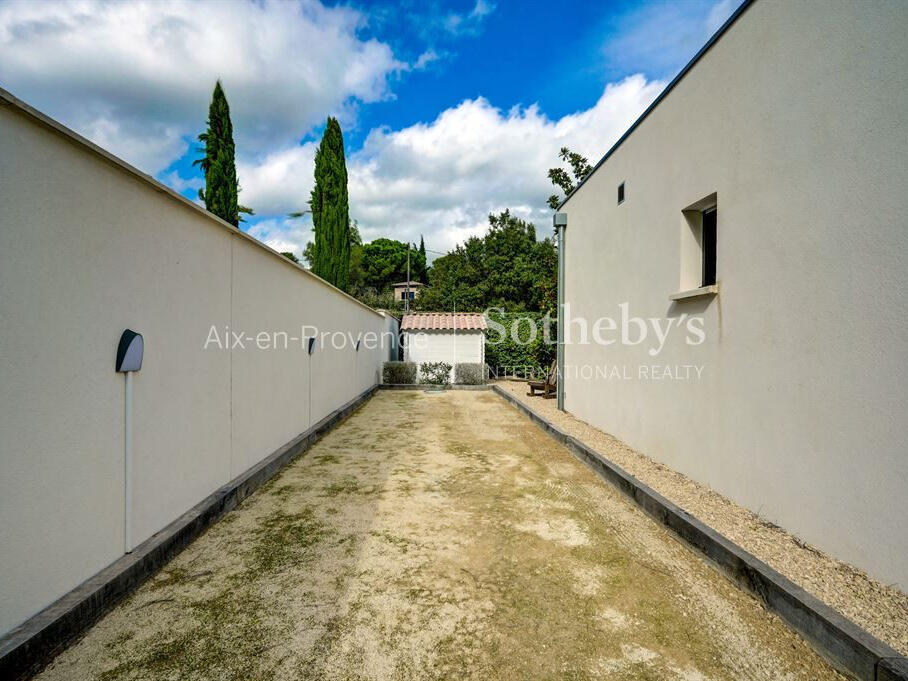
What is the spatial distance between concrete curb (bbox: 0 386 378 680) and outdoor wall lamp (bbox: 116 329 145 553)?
0.55ft

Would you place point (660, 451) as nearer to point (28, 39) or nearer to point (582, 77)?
point (28, 39)

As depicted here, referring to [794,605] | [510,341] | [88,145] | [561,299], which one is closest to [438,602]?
[794,605]

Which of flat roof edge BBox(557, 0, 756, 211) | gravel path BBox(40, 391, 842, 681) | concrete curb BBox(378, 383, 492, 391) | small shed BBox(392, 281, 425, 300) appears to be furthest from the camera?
small shed BBox(392, 281, 425, 300)

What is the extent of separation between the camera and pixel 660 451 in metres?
5.21

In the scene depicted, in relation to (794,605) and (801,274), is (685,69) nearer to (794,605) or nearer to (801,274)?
(801,274)

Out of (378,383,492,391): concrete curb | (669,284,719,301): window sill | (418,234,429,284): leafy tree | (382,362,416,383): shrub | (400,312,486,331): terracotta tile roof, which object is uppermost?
(418,234,429,284): leafy tree

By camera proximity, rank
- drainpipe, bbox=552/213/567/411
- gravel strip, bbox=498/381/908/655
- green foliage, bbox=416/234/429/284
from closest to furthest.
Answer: gravel strip, bbox=498/381/908/655
drainpipe, bbox=552/213/567/411
green foliage, bbox=416/234/429/284

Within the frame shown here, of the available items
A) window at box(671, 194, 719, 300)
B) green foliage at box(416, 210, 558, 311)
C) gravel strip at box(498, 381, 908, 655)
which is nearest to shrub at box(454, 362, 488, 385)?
gravel strip at box(498, 381, 908, 655)

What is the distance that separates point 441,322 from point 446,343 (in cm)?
98

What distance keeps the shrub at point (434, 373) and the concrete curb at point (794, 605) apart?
1231cm

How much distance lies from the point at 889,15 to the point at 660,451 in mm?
4235

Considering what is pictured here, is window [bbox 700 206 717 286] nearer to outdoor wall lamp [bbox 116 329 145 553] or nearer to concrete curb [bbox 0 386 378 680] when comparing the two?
outdoor wall lamp [bbox 116 329 145 553]

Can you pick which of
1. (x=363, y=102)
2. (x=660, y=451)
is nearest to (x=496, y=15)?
(x=363, y=102)

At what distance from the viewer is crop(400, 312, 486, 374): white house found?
16828mm
